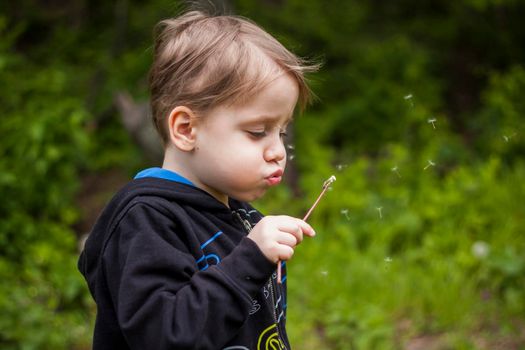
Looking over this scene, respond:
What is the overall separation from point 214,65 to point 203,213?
333 mm

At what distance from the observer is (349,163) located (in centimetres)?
546

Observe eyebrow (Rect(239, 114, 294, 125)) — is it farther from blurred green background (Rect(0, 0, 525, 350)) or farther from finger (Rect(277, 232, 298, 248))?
blurred green background (Rect(0, 0, 525, 350))

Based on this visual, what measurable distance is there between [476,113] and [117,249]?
5185 millimetres

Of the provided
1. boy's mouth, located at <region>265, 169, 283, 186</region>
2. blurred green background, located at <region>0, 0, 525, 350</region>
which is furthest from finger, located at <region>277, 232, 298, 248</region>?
blurred green background, located at <region>0, 0, 525, 350</region>

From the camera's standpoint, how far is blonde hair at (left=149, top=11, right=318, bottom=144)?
1564mm

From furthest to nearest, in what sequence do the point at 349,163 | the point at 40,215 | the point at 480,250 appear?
the point at 349,163 < the point at 40,215 < the point at 480,250

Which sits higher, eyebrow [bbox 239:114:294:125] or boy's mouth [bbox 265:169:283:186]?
eyebrow [bbox 239:114:294:125]

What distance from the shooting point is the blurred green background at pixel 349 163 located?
3775 mm

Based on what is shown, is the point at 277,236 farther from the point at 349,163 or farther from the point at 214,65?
the point at 349,163

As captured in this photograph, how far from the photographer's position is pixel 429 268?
4145mm

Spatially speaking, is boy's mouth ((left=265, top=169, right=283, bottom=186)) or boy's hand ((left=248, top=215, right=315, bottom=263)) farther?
boy's mouth ((left=265, top=169, right=283, bottom=186))

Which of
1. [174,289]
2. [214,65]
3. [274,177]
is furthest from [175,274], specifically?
[214,65]

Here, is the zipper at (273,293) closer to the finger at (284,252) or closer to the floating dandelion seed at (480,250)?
the finger at (284,252)

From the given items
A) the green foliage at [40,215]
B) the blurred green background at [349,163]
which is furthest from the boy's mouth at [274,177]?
the green foliage at [40,215]
